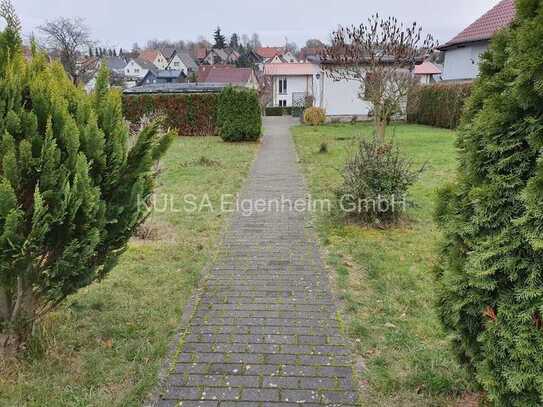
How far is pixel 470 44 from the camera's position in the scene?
26.3m

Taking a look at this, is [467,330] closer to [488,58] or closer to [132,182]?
[488,58]

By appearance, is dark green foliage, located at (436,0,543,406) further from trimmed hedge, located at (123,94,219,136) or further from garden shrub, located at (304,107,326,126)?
garden shrub, located at (304,107,326,126)

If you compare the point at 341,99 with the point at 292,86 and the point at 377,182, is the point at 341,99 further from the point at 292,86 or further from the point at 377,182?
the point at 377,182

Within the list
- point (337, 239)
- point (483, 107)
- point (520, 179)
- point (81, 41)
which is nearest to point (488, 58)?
point (483, 107)

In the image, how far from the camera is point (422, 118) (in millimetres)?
27078

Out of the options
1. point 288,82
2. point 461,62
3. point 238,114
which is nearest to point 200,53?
point 288,82

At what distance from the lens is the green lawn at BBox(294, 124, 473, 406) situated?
3.14 metres

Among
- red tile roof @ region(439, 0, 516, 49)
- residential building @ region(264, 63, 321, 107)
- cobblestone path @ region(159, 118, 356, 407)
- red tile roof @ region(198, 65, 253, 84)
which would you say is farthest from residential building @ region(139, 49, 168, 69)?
cobblestone path @ region(159, 118, 356, 407)

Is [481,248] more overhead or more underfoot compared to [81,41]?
more underfoot

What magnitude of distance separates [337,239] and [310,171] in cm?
588

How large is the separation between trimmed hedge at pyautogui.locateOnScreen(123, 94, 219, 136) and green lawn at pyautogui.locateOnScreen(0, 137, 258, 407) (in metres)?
14.9

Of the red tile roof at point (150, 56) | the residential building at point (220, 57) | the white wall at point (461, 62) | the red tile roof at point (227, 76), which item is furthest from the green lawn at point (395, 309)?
the red tile roof at point (150, 56)

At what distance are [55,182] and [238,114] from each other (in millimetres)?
16191

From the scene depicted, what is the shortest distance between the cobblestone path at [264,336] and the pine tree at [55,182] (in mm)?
1093
